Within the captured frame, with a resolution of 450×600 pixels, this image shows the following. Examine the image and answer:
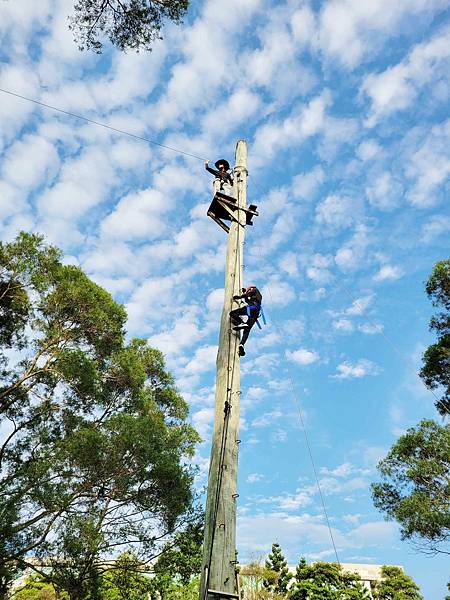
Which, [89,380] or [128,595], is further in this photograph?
[128,595]

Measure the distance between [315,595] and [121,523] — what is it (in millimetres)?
16395

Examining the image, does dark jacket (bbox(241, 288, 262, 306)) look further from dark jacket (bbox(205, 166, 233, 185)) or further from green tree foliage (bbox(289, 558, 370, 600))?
green tree foliage (bbox(289, 558, 370, 600))

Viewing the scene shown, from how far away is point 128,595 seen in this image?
14.9 meters

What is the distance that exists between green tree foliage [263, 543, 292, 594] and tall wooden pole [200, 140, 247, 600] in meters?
23.0

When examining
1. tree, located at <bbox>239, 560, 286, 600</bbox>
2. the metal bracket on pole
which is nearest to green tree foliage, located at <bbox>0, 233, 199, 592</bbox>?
the metal bracket on pole

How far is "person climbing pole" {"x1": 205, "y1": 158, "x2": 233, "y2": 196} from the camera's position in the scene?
616cm

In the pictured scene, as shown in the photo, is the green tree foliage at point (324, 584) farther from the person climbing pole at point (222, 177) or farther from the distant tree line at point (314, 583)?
the person climbing pole at point (222, 177)

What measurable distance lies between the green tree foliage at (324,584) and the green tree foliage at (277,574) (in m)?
0.50

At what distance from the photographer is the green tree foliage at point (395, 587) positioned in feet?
76.9

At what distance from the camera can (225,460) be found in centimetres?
362

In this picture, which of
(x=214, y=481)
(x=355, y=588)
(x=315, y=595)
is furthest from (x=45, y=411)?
(x=355, y=588)

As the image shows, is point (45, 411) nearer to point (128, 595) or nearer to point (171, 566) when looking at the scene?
point (171, 566)

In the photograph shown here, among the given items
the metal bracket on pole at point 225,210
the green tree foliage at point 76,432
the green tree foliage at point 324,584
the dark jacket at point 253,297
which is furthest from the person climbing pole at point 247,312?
the green tree foliage at point 324,584

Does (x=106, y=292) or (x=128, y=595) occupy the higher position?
(x=106, y=292)
